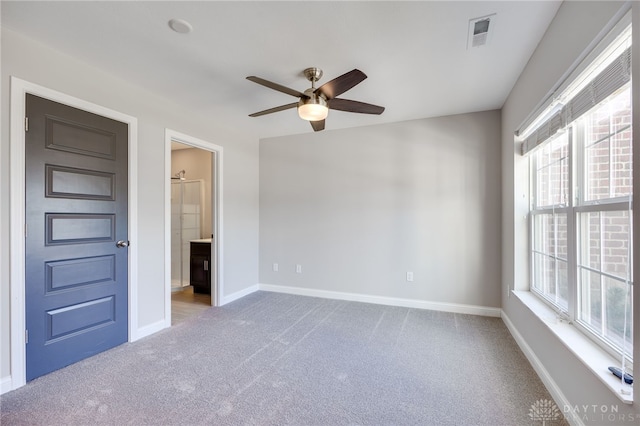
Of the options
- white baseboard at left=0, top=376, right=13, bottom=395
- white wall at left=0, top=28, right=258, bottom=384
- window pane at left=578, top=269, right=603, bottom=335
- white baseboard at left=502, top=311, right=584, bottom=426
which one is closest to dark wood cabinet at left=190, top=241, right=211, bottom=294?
white wall at left=0, top=28, right=258, bottom=384

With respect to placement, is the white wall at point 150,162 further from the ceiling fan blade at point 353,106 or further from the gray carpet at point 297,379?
the ceiling fan blade at point 353,106

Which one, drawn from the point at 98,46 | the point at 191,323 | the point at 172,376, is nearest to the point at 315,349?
the point at 172,376

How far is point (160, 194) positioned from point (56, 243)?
99cm

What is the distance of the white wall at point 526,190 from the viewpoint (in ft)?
4.48

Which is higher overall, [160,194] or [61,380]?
[160,194]

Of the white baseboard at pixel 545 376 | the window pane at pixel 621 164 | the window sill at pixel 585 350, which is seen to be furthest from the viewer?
the white baseboard at pixel 545 376

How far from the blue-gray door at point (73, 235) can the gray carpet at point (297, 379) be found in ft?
0.80

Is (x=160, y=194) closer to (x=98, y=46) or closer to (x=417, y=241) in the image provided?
(x=98, y=46)

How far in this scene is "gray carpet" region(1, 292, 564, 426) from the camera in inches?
68.2

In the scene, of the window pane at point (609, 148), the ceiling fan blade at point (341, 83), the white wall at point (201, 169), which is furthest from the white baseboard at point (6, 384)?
the window pane at point (609, 148)

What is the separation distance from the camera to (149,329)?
292 centimetres

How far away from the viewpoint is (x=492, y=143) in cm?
339

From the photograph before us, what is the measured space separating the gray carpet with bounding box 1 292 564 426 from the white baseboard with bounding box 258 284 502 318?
0.87ft

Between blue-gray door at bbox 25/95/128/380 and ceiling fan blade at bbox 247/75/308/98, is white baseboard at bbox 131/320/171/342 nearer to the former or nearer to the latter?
blue-gray door at bbox 25/95/128/380
